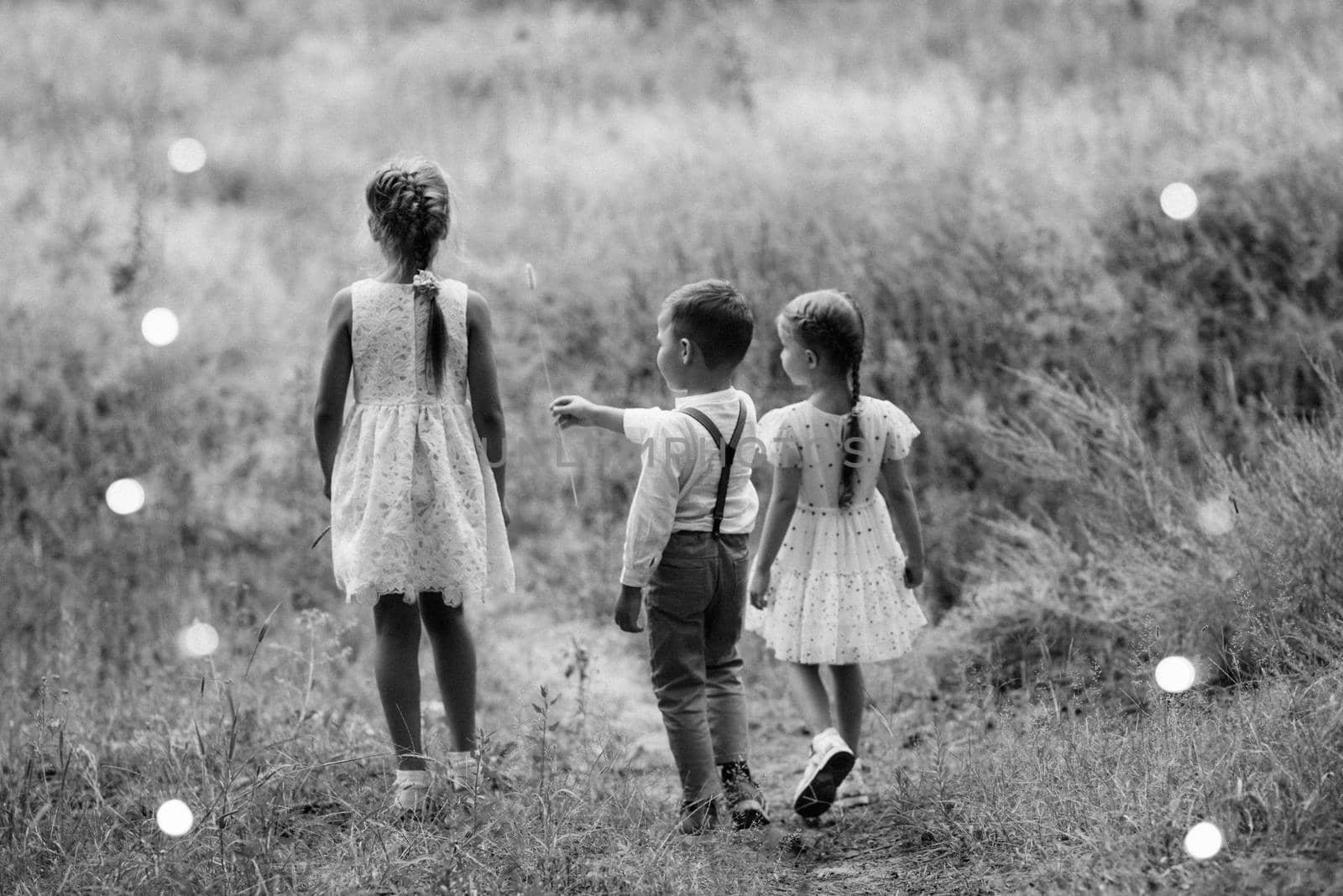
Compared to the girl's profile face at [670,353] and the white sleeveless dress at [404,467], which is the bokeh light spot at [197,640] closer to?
the white sleeveless dress at [404,467]

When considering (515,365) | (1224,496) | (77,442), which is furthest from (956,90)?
(77,442)

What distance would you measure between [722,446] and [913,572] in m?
0.86

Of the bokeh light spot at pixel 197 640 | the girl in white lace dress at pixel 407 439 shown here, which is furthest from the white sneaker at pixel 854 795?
the bokeh light spot at pixel 197 640

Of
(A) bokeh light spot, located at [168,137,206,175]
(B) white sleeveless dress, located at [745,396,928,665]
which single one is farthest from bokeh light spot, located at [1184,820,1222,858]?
(A) bokeh light spot, located at [168,137,206,175]

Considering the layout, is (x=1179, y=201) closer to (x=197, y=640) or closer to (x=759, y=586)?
(x=759, y=586)

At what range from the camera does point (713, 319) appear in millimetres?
3363

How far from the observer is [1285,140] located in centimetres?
699

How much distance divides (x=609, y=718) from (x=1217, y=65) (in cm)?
698

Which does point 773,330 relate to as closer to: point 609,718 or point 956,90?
point 609,718

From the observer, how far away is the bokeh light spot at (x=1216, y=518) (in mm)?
4184

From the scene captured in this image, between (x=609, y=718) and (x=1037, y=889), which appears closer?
(x=1037, y=889)

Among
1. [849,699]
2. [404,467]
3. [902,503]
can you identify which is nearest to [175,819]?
[404,467]

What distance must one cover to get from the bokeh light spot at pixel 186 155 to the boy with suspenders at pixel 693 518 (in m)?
6.95

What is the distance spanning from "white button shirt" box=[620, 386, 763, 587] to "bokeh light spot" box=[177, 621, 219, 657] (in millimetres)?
2470
